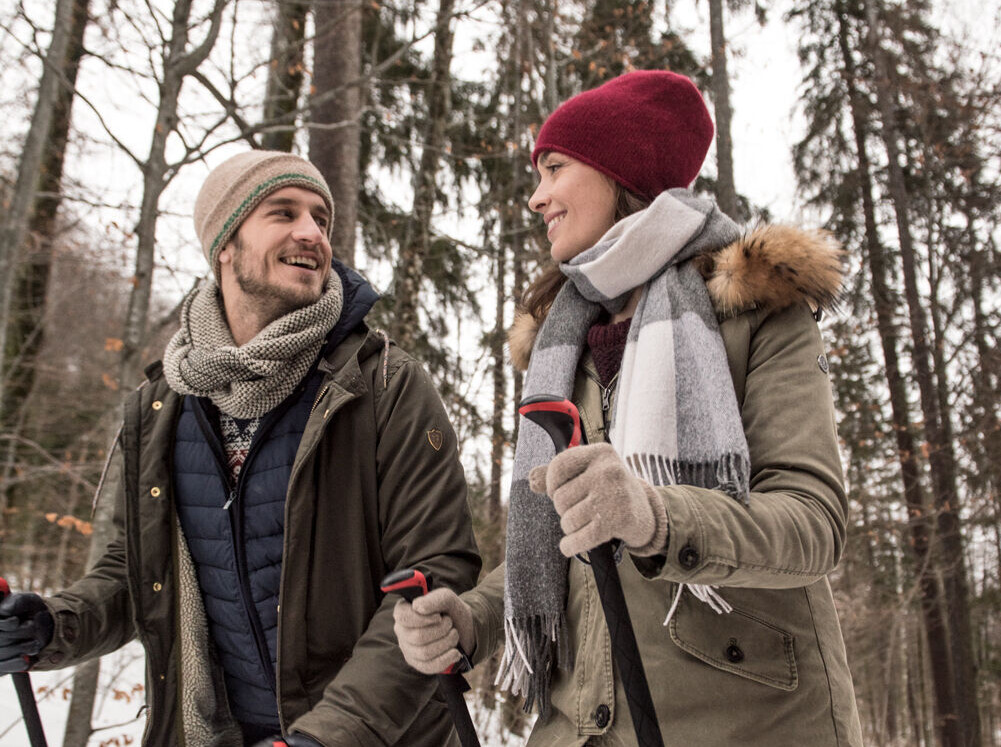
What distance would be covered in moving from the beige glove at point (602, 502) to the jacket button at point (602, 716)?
1.54 feet

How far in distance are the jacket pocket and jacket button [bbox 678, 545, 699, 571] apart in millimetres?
284

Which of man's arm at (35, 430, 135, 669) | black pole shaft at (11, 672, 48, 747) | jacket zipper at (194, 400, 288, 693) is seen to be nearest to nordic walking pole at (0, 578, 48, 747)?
black pole shaft at (11, 672, 48, 747)

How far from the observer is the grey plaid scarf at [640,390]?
143cm

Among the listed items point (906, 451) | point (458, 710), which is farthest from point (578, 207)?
point (906, 451)

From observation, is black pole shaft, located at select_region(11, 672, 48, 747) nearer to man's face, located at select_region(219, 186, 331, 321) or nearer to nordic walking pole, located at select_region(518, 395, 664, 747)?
man's face, located at select_region(219, 186, 331, 321)

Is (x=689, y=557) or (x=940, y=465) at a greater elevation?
(x=689, y=557)

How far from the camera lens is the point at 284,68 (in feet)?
20.4

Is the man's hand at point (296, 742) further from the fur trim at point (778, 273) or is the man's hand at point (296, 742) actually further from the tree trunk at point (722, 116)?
the tree trunk at point (722, 116)

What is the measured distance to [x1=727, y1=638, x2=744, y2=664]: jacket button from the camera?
55.4 inches

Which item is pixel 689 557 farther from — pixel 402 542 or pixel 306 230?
pixel 306 230

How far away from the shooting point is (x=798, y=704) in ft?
4.52

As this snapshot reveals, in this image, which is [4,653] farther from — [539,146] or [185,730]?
[539,146]

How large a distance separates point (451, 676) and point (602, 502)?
722 millimetres

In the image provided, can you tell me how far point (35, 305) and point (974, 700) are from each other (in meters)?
13.9
